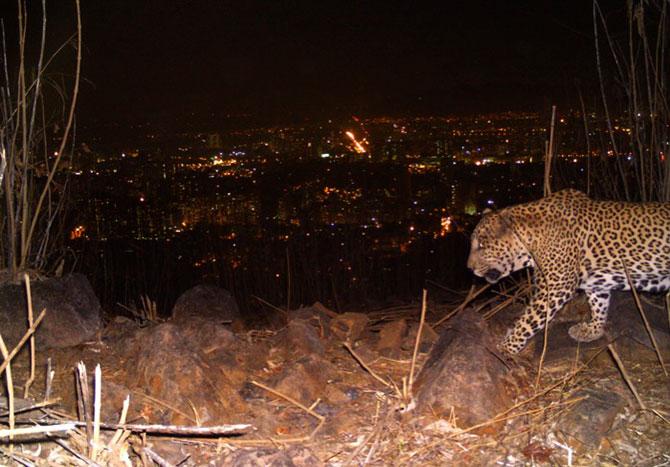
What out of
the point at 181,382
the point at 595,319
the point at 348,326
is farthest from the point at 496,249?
the point at 181,382

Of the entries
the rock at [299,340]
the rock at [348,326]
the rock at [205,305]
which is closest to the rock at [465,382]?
the rock at [299,340]

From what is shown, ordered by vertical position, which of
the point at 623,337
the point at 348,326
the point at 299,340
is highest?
the point at 299,340

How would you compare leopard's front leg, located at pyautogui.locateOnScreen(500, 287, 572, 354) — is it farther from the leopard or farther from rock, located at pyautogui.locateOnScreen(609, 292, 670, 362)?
rock, located at pyautogui.locateOnScreen(609, 292, 670, 362)

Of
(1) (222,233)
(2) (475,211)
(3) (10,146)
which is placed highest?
(3) (10,146)

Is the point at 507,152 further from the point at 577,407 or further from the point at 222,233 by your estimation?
the point at 577,407

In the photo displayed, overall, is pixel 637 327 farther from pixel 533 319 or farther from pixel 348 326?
pixel 348 326

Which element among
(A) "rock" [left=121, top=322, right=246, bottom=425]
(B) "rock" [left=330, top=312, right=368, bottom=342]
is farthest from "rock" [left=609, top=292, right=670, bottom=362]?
(A) "rock" [left=121, top=322, right=246, bottom=425]

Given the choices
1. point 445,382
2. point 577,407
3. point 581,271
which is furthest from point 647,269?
point 445,382
